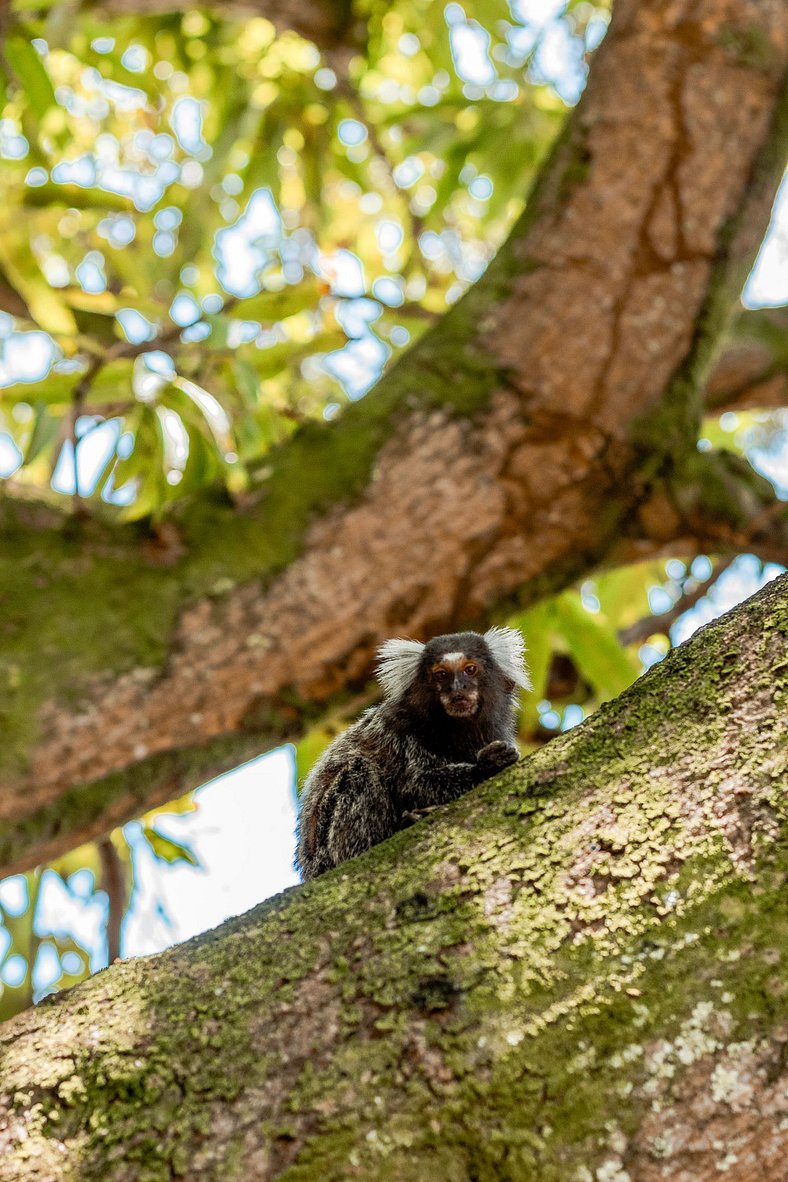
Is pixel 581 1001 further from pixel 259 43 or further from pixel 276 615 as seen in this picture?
pixel 259 43

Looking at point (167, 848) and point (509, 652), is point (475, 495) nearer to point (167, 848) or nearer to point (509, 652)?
point (509, 652)

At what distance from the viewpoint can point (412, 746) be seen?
169 inches

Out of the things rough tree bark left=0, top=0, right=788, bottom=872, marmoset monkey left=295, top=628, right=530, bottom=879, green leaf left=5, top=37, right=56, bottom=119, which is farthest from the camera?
green leaf left=5, top=37, right=56, bottom=119

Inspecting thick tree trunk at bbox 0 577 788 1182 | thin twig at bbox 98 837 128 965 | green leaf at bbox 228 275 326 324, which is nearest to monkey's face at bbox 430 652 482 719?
thin twig at bbox 98 837 128 965

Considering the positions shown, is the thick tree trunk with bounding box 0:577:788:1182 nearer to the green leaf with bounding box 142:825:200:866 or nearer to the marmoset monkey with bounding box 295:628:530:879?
the marmoset monkey with bounding box 295:628:530:879

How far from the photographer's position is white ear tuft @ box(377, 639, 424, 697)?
4578 mm

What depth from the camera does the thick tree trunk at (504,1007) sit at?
171cm

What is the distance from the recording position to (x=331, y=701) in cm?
500

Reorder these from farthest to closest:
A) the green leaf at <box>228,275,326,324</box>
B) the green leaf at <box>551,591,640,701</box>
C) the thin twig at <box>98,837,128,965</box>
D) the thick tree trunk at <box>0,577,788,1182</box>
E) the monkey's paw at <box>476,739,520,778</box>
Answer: the green leaf at <box>551,591,640,701</box>
the green leaf at <box>228,275,326,324</box>
the thin twig at <box>98,837,128,965</box>
the monkey's paw at <box>476,739,520,778</box>
the thick tree trunk at <box>0,577,788,1182</box>

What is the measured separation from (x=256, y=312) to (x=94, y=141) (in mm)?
6025

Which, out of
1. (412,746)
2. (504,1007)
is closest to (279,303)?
(412,746)

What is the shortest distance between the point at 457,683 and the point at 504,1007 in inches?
99.1

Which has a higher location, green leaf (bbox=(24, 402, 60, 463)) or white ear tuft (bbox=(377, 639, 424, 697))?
green leaf (bbox=(24, 402, 60, 463))

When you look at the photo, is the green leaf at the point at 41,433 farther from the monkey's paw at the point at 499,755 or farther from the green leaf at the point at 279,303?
the monkey's paw at the point at 499,755
